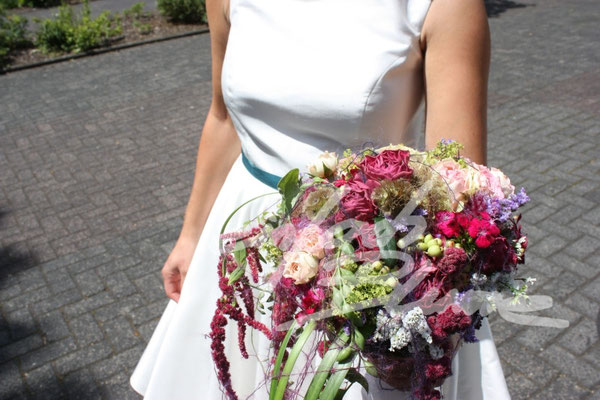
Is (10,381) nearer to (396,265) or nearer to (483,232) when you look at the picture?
(396,265)

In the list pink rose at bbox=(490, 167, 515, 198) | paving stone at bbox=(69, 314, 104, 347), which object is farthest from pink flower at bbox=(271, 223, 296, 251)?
paving stone at bbox=(69, 314, 104, 347)

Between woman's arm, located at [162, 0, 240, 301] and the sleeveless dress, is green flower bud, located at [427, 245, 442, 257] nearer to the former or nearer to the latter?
the sleeveless dress

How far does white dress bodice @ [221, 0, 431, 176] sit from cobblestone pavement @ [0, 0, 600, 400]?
7.23 feet

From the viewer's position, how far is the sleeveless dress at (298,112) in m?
1.57

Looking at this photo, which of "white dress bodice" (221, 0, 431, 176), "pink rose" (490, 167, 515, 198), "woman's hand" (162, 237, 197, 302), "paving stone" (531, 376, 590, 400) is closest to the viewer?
"pink rose" (490, 167, 515, 198)

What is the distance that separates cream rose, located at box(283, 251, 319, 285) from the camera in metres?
1.16

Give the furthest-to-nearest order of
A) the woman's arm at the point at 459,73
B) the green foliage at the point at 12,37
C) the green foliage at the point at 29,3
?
the green foliage at the point at 29,3 < the green foliage at the point at 12,37 < the woman's arm at the point at 459,73

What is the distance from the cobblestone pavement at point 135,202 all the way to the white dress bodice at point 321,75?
86.8 inches

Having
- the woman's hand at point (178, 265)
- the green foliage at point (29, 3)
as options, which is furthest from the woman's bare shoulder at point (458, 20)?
the green foliage at point (29, 3)

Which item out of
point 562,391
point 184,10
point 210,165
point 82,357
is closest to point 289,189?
point 210,165

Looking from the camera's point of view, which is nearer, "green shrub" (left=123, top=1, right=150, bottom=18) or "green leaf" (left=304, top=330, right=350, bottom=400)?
"green leaf" (left=304, top=330, right=350, bottom=400)

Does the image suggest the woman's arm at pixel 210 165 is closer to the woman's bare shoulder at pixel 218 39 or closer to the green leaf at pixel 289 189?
the woman's bare shoulder at pixel 218 39

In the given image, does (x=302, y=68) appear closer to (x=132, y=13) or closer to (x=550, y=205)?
(x=550, y=205)

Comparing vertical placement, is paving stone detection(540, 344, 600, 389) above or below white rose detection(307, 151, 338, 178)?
below
